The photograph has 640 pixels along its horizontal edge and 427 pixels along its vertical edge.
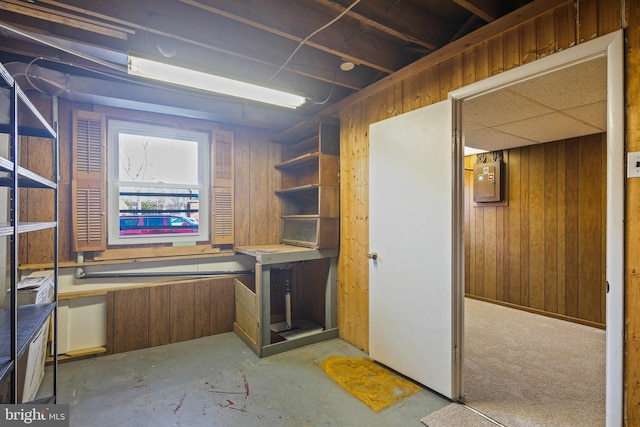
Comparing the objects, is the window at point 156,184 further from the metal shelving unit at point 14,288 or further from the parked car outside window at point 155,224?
the metal shelving unit at point 14,288

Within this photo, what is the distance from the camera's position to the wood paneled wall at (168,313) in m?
3.00

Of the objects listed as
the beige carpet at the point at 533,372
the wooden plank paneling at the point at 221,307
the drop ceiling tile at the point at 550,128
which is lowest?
the beige carpet at the point at 533,372

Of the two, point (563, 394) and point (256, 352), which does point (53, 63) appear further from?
point (563, 394)

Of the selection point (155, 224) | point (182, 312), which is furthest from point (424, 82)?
point (182, 312)

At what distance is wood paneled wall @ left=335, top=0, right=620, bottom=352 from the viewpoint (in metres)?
1.68

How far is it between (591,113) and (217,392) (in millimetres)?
3944

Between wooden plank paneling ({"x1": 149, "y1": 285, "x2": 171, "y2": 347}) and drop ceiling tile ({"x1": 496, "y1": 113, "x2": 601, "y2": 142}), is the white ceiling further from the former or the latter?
wooden plank paneling ({"x1": 149, "y1": 285, "x2": 171, "y2": 347})

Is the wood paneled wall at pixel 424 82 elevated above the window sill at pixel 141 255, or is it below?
above

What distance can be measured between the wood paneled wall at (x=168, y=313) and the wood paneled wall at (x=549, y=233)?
12.3ft

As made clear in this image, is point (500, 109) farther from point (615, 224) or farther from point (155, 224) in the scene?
point (155, 224)

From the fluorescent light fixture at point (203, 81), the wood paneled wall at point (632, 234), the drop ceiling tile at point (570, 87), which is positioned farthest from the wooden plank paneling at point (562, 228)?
the fluorescent light fixture at point (203, 81)

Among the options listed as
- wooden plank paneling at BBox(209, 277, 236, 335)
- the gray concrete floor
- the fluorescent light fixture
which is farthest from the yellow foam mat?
the fluorescent light fixture

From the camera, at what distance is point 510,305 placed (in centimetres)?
446

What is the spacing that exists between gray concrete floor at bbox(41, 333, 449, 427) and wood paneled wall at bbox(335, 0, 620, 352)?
0.67 m
